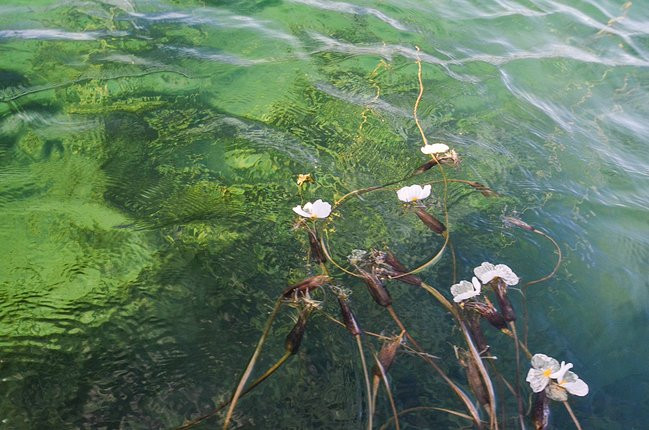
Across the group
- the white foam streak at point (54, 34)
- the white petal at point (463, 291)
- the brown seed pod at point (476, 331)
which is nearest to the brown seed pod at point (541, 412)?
the brown seed pod at point (476, 331)

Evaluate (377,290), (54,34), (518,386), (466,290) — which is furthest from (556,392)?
(54,34)

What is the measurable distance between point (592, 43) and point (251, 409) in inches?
191

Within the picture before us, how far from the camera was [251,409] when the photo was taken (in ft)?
6.20

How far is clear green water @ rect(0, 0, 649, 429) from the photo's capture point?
1.98 metres

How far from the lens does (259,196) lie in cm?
270

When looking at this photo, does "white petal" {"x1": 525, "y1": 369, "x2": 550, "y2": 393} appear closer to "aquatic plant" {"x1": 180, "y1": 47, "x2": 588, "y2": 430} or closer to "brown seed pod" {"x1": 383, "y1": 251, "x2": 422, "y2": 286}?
"aquatic plant" {"x1": 180, "y1": 47, "x2": 588, "y2": 430}

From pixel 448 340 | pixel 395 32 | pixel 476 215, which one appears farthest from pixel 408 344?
pixel 395 32

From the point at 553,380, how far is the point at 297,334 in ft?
2.70

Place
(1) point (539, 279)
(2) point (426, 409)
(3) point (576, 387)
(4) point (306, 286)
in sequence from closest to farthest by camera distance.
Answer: (3) point (576, 387) < (4) point (306, 286) < (2) point (426, 409) < (1) point (539, 279)

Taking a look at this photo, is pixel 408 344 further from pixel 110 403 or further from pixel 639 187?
pixel 639 187

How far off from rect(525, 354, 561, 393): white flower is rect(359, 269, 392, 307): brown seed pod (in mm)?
499

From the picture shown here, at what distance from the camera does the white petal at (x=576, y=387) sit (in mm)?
1786

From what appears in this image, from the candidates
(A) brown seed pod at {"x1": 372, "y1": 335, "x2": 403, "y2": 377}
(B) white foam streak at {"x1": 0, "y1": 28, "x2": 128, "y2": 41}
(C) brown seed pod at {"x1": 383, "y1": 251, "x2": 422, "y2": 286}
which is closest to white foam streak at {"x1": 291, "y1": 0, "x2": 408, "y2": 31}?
(B) white foam streak at {"x1": 0, "y1": 28, "x2": 128, "y2": 41}

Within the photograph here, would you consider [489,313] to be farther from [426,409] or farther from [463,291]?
[426,409]
